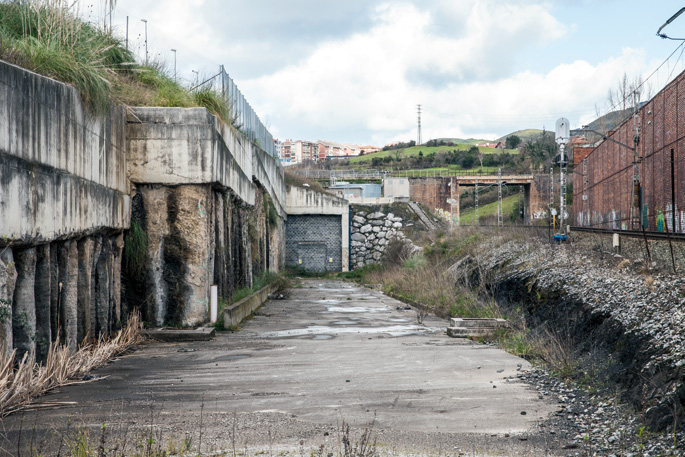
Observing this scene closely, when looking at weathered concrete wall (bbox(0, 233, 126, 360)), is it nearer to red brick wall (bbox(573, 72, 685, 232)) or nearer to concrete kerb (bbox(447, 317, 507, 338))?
concrete kerb (bbox(447, 317, 507, 338))

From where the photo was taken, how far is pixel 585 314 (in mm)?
10555

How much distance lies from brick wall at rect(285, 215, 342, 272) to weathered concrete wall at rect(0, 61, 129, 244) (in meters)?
27.4

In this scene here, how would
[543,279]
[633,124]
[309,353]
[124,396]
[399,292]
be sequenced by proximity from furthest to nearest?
[633,124] → [399,292] → [543,279] → [309,353] → [124,396]

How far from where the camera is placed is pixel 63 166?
8.38 m

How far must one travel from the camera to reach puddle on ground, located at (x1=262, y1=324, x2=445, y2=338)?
42.4ft

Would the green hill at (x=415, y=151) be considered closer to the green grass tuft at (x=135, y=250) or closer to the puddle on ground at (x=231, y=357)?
the green grass tuft at (x=135, y=250)

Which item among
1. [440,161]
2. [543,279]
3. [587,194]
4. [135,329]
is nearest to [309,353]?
[135,329]

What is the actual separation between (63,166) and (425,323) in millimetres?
8994

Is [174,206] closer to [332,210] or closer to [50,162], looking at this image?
[50,162]

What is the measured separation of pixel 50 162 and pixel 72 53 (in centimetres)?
229

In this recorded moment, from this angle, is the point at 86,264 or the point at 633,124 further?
the point at 633,124

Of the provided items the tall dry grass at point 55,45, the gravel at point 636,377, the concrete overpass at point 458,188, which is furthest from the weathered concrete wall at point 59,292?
the concrete overpass at point 458,188

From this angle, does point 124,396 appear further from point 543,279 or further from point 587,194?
point 587,194

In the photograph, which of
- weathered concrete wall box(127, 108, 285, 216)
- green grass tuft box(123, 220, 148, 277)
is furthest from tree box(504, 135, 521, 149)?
green grass tuft box(123, 220, 148, 277)
